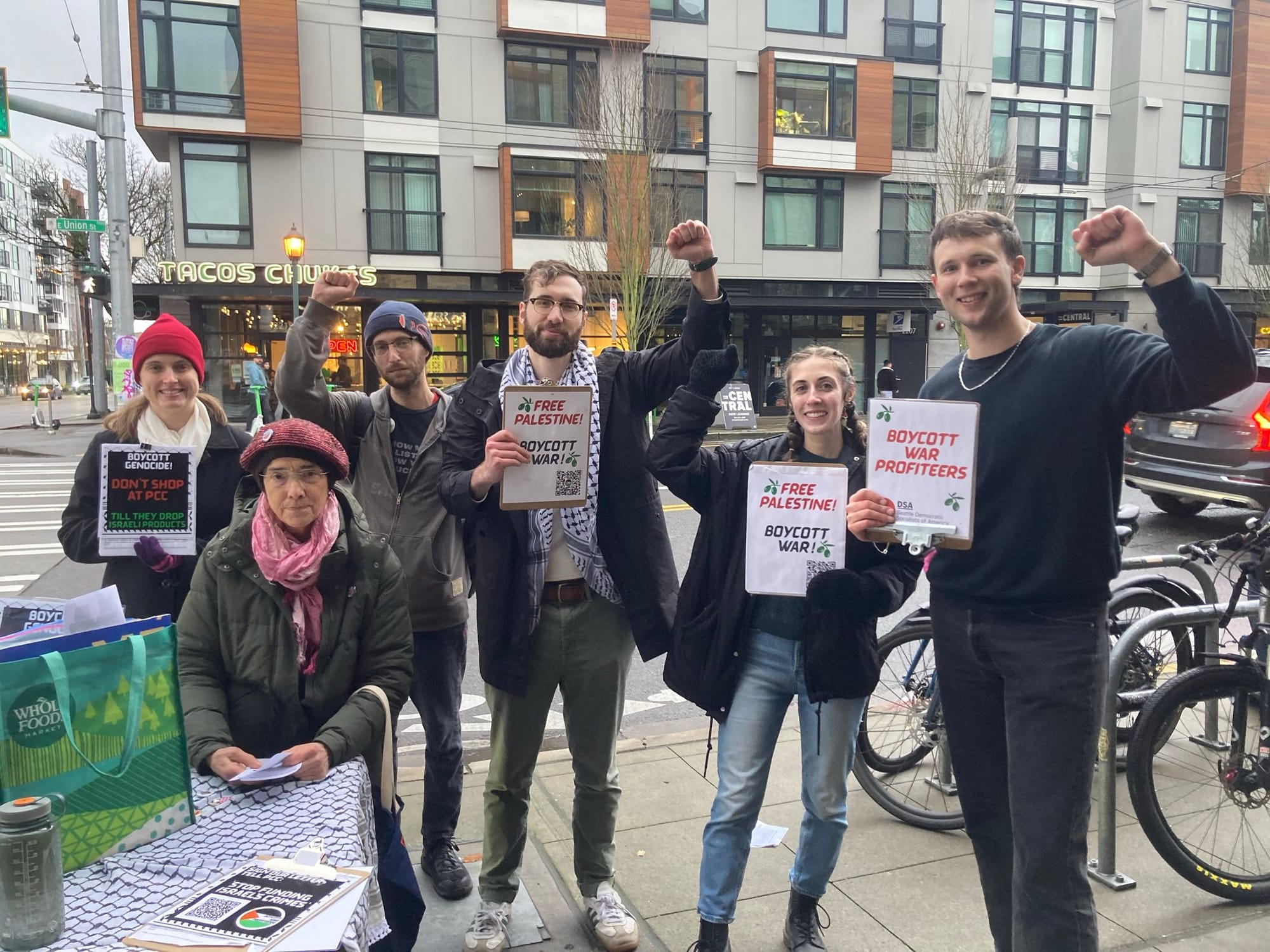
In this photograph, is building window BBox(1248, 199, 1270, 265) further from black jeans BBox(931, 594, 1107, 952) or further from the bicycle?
black jeans BBox(931, 594, 1107, 952)

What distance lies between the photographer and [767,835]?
3.74 metres

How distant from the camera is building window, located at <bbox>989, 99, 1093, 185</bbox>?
29219mm

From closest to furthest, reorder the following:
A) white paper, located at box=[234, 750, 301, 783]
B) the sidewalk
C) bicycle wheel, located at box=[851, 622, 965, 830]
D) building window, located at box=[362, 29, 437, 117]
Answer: white paper, located at box=[234, 750, 301, 783] → the sidewalk → bicycle wheel, located at box=[851, 622, 965, 830] → building window, located at box=[362, 29, 437, 117]

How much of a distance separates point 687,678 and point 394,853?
102 centimetres

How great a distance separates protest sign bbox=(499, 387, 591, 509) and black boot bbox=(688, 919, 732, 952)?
139 centimetres

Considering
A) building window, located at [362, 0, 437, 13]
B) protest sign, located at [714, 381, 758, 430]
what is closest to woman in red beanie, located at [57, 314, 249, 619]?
protest sign, located at [714, 381, 758, 430]

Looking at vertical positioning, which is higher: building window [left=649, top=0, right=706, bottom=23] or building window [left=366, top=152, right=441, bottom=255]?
building window [left=649, top=0, right=706, bottom=23]

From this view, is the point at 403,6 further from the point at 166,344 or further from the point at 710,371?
the point at 710,371

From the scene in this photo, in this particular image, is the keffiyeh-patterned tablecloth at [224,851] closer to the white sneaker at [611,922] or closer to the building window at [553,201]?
the white sneaker at [611,922]

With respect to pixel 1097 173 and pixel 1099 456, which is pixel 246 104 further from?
pixel 1097 173

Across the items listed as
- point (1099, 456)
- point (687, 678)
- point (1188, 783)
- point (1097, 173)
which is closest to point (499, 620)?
point (687, 678)

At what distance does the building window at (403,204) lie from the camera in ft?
78.8

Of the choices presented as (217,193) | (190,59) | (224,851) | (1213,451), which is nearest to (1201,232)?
(1213,451)

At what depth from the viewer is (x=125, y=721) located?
6.27 ft
